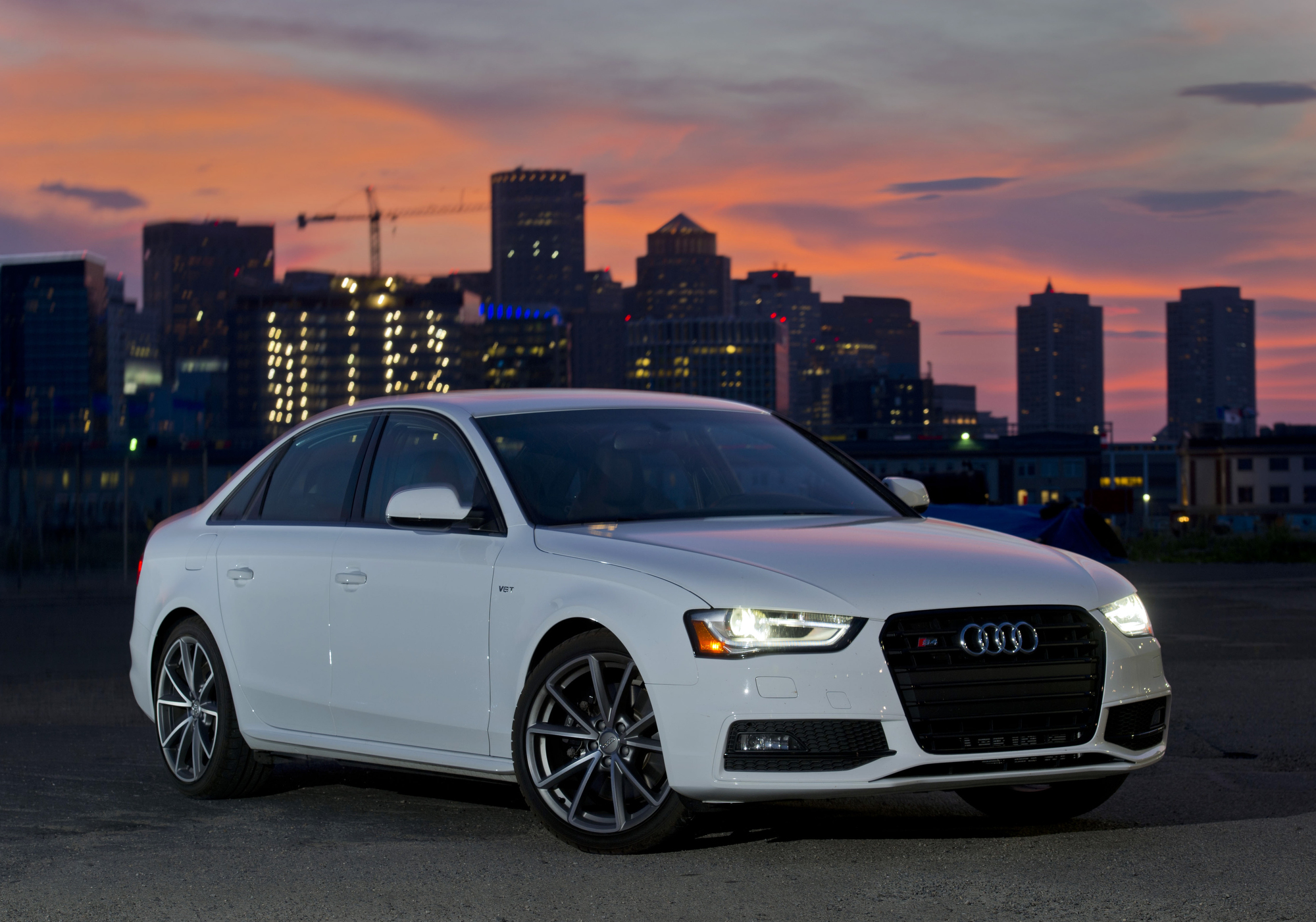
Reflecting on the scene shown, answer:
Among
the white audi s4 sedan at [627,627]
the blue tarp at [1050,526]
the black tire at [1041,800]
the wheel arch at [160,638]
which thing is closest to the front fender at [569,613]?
the white audi s4 sedan at [627,627]

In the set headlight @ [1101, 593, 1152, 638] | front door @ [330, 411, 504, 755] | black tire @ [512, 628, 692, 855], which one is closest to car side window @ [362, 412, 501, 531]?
front door @ [330, 411, 504, 755]

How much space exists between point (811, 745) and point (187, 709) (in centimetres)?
357

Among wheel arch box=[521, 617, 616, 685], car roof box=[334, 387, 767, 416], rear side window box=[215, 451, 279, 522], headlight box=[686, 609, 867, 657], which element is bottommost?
wheel arch box=[521, 617, 616, 685]

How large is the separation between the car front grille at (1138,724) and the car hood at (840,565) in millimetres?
383

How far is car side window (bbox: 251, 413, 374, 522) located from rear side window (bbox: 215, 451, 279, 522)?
0.07 meters

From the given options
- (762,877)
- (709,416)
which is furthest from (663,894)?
(709,416)

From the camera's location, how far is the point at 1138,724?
5.95 metres

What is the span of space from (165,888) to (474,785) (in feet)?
7.74

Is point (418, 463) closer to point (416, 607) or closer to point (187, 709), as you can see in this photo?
point (416, 607)

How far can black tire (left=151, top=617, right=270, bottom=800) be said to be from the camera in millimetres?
7516

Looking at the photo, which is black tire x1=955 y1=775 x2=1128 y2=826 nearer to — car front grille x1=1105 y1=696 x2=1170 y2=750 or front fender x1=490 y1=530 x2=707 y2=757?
car front grille x1=1105 y1=696 x2=1170 y2=750

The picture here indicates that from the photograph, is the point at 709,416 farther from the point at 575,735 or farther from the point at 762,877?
the point at 762,877

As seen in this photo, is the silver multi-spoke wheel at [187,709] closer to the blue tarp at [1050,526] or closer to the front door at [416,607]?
the front door at [416,607]

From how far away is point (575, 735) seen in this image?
5.84 meters
